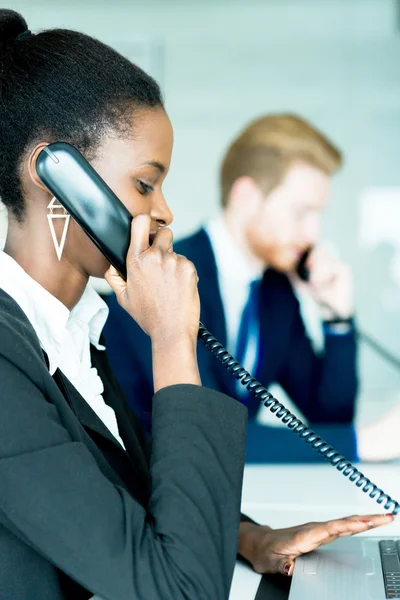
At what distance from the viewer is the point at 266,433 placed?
1.90 metres

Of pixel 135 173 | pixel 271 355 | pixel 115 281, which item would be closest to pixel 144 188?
pixel 135 173

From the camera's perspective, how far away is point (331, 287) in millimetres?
3053

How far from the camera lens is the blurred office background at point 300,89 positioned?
4031mm

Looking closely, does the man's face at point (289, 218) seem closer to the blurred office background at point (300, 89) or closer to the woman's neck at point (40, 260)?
the blurred office background at point (300, 89)

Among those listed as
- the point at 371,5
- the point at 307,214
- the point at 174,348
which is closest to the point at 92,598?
the point at 174,348

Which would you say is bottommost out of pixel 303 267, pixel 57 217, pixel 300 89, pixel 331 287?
pixel 57 217

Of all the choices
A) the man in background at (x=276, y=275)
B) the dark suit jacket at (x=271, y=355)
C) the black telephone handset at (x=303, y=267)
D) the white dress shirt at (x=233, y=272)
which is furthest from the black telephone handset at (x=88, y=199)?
the black telephone handset at (x=303, y=267)

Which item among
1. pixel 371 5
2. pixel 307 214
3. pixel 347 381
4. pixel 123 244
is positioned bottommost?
pixel 123 244

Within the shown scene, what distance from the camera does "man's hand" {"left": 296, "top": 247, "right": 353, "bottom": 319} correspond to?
301 centimetres

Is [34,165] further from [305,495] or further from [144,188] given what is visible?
[305,495]

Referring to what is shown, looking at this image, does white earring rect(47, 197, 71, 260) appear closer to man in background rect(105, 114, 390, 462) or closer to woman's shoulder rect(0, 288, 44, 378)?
woman's shoulder rect(0, 288, 44, 378)

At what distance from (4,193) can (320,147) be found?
218cm

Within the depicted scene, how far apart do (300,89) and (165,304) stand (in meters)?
3.34

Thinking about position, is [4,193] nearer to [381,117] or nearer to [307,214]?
[307,214]
